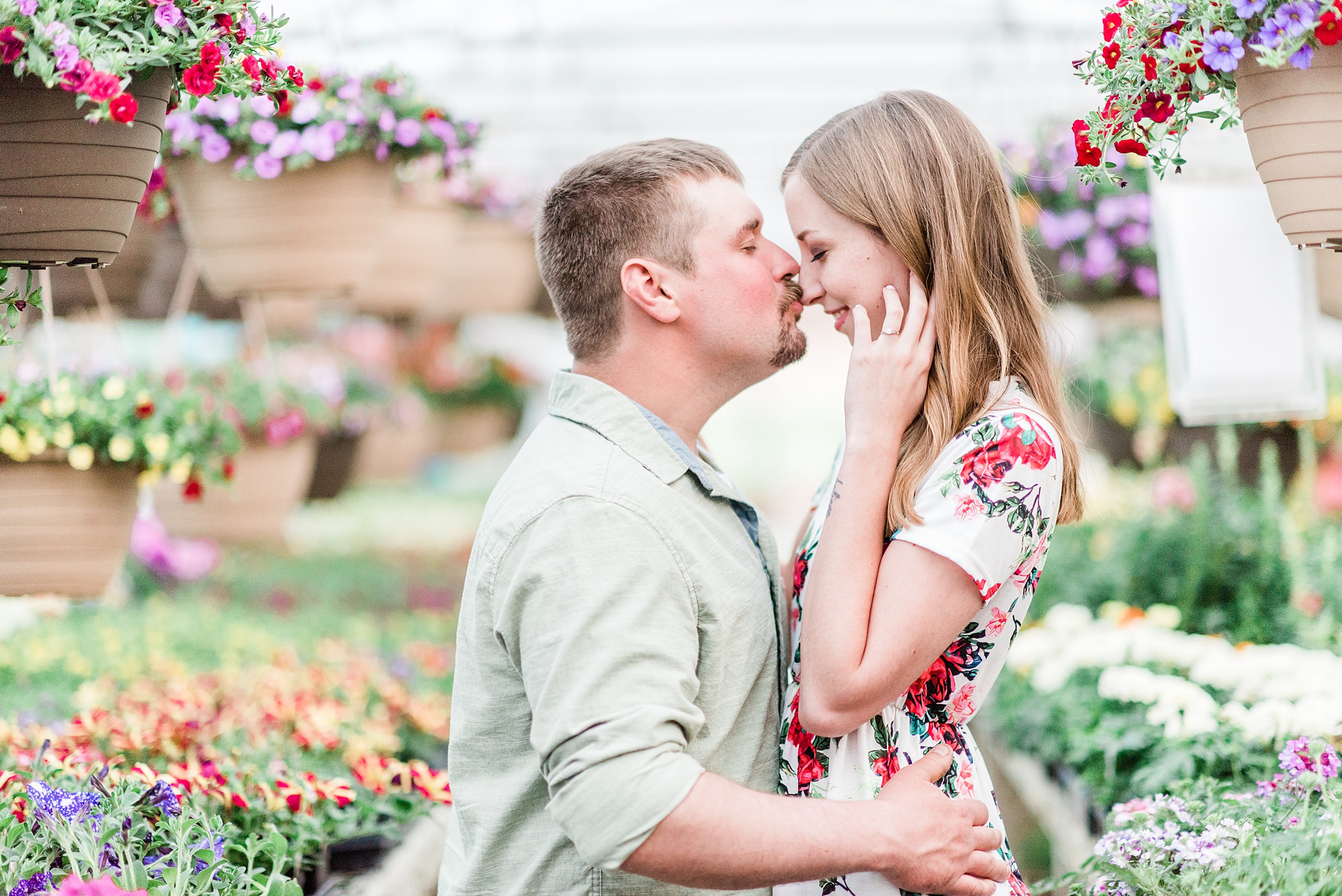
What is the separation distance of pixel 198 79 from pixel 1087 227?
281cm

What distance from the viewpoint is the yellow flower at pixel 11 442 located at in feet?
7.70

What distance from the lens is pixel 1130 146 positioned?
1.58m

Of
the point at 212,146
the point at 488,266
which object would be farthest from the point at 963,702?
the point at 488,266

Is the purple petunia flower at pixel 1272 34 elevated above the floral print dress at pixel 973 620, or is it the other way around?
the purple petunia flower at pixel 1272 34

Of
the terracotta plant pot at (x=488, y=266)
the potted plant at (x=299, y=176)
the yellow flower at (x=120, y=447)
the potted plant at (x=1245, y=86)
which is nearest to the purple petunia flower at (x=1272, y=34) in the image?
the potted plant at (x=1245, y=86)

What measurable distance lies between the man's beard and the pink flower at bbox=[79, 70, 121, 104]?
92cm

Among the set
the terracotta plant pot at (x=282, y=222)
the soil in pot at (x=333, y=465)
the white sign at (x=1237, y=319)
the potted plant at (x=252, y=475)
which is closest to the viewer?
the terracotta plant pot at (x=282, y=222)

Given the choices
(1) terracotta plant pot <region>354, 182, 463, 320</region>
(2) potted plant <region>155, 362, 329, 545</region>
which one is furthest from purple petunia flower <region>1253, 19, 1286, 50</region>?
(2) potted plant <region>155, 362, 329, 545</region>

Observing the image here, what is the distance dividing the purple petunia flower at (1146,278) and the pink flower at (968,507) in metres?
2.44

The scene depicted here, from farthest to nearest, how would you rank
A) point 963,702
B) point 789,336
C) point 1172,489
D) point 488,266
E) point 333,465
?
1. point 333,465
2. point 1172,489
3. point 488,266
4. point 789,336
5. point 963,702

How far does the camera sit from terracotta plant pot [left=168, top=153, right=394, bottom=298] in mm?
2592

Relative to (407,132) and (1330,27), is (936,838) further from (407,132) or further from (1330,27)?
(407,132)

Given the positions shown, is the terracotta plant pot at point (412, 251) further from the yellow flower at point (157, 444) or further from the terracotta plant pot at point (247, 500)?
the yellow flower at point (157, 444)

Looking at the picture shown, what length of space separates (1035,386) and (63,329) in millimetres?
3820
